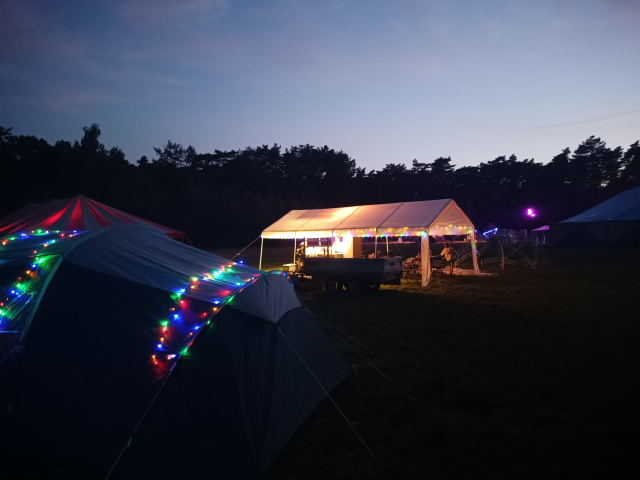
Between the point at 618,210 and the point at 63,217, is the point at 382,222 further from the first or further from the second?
the point at 618,210

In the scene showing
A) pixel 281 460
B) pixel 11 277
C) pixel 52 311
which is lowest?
pixel 281 460

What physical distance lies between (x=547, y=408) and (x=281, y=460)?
3.16 metres

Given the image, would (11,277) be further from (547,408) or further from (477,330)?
(477,330)

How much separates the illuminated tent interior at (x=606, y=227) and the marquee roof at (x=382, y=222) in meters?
18.8

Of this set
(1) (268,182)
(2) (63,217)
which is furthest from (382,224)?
(1) (268,182)

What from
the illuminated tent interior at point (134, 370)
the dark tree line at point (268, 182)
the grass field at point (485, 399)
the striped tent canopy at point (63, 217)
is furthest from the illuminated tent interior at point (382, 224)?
the dark tree line at point (268, 182)

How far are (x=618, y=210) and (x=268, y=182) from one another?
39.5 meters

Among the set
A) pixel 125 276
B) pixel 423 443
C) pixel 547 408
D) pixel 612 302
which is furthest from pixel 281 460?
pixel 612 302

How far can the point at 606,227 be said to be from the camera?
A: 1201 inches

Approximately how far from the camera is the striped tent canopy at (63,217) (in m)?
12.1

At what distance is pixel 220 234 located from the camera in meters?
44.5

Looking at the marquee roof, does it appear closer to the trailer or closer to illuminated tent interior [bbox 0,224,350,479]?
the trailer

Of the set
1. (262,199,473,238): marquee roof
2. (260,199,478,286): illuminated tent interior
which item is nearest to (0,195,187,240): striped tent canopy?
(262,199,473,238): marquee roof

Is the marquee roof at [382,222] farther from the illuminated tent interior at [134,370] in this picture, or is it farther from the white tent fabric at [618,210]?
the white tent fabric at [618,210]
